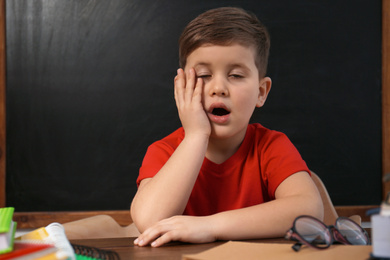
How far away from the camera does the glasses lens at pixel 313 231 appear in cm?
74

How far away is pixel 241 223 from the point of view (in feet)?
3.08

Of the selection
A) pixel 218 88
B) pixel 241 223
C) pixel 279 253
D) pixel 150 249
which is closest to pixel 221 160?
pixel 218 88

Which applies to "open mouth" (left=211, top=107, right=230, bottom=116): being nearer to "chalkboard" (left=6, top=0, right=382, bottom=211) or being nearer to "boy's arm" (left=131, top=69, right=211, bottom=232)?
"boy's arm" (left=131, top=69, right=211, bottom=232)

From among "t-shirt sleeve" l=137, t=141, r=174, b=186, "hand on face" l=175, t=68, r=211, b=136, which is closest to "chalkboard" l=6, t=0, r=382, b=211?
"t-shirt sleeve" l=137, t=141, r=174, b=186

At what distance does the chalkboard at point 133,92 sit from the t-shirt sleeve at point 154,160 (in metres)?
0.81

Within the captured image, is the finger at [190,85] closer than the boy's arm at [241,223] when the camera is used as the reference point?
No

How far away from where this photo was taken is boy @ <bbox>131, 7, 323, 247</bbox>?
3.13ft

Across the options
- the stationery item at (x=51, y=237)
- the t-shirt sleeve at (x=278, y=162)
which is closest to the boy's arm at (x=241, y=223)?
the t-shirt sleeve at (x=278, y=162)

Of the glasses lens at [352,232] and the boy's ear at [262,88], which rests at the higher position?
the boy's ear at [262,88]

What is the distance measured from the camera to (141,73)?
2145 mm

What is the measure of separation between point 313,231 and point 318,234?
0.01m

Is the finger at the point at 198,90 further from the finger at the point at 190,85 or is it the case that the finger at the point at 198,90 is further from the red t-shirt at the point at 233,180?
the red t-shirt at the point at 233,180

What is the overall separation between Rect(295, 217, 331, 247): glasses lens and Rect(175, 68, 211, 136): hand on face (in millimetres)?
485

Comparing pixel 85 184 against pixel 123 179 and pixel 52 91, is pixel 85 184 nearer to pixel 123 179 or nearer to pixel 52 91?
pixel 123 179
